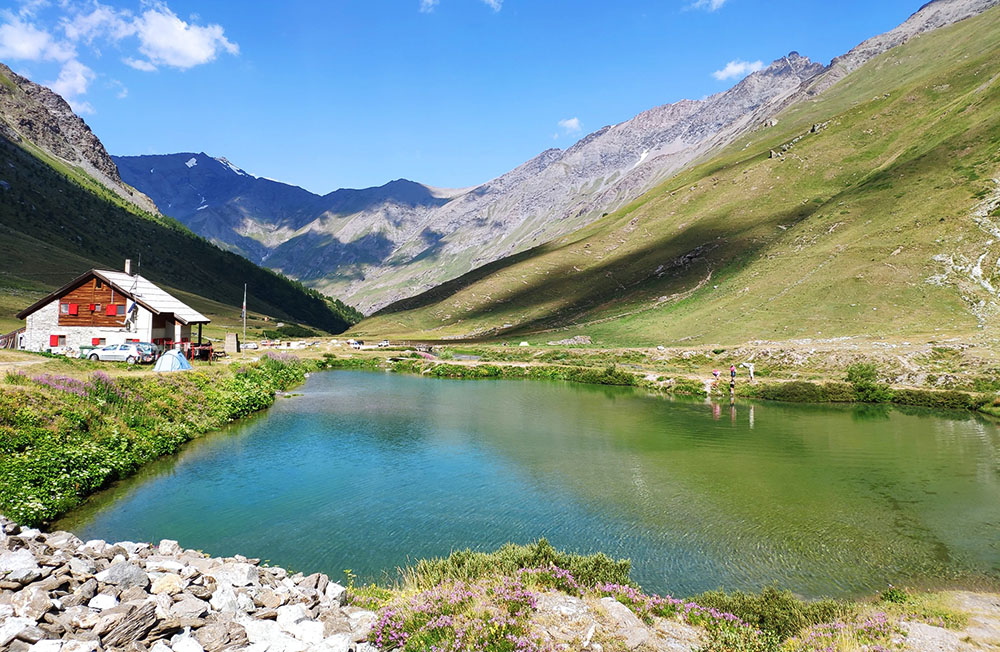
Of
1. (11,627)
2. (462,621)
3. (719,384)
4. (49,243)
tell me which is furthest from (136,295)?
(49,243)

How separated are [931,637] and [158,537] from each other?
2233 centimetres

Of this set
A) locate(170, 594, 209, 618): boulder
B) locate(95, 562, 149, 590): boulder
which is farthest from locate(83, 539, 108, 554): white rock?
locate(170, 594, 209, 618): boulder

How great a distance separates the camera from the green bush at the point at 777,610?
12.8 metres

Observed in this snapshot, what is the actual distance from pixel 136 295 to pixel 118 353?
7.41 m

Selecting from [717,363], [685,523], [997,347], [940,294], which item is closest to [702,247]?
[940,294]

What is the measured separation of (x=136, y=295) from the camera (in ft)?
189

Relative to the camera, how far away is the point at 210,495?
79.2 ft

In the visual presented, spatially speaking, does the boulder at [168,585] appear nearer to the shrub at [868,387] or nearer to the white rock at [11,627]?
the white rock at [11,627]

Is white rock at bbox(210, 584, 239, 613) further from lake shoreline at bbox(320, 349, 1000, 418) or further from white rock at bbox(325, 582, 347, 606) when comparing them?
lake shoreline at bbox(320, 349, 1000, 418)

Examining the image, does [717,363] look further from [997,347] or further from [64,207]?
[64,207]

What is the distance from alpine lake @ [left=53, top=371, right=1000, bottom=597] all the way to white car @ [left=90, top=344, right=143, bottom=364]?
1887 cm

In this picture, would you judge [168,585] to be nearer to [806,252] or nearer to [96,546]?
[96,546]

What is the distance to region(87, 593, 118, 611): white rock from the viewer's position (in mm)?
10920

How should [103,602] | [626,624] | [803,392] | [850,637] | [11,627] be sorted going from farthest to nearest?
[803,392], [850,637], [626,624], [103,602], [11,627]
